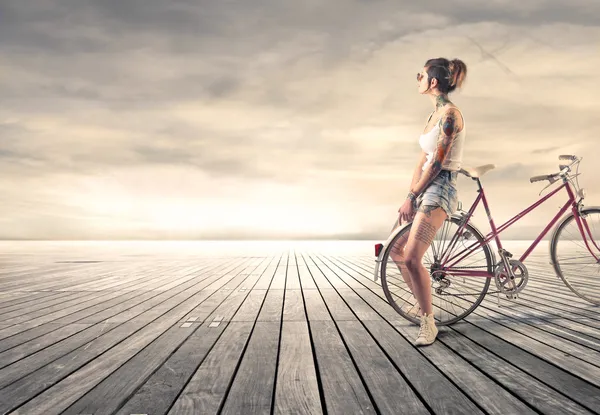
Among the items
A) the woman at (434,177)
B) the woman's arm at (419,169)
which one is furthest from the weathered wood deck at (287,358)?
the woman's arm at (419,169)

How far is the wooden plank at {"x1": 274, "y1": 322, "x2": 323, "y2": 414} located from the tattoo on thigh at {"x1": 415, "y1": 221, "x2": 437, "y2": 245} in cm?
97

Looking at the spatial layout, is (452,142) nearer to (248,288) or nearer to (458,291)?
(458,291)

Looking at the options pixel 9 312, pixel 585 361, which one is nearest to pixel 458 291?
pixel 585 361

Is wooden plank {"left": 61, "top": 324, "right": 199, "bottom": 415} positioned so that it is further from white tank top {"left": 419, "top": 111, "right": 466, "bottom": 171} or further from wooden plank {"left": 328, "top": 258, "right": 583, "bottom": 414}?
white tank top {"left": 419, "top": 111, "right": 466, "bottom": 171}

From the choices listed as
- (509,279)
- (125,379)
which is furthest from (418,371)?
(509,279)

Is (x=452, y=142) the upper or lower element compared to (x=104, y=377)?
upper

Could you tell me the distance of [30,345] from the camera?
9.82 ft

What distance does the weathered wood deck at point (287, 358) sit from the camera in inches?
76.8

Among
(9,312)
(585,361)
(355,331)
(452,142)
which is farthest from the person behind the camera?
(9,312)

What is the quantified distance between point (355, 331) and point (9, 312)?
3.10 metres

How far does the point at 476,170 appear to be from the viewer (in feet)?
11.1

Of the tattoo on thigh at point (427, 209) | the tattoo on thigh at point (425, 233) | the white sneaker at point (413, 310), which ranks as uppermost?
the tattoo on thigh at point (427, 209)

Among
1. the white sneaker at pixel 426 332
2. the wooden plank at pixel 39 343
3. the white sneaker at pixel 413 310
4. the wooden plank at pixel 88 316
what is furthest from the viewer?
the white sneaker at pixel 413 310

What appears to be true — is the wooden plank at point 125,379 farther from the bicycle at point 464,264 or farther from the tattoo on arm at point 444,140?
the tattoo on arm at point 444,140
